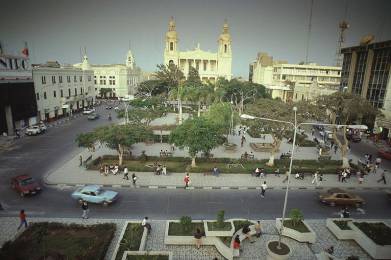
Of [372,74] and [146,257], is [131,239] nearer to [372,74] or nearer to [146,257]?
[146,257]

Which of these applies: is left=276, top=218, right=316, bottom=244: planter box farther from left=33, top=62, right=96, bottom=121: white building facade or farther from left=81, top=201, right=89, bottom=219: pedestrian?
left=33, top=62, right=96, bottom=121: white building facade

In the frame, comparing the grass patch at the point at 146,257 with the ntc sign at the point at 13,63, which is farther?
the ntc sign at the point at 13,63

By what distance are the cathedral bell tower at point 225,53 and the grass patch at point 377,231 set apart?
308ft

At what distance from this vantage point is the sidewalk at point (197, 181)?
2414 cm

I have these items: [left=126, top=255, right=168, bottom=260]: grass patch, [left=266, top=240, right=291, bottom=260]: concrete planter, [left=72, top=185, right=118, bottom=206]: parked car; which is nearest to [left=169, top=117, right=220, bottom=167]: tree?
[left=72, top=185, right=118, bottom=206]: parked car

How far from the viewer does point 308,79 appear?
91812 millimetres

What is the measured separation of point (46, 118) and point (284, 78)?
72.8m

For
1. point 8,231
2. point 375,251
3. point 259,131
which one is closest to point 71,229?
point 8,231

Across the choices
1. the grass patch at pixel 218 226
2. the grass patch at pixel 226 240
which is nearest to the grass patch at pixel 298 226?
the grass patch at pixel 218 226

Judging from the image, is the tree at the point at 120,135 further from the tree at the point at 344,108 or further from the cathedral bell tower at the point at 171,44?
the cathedral bell tower at the point at 171,44

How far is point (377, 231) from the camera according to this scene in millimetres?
16359

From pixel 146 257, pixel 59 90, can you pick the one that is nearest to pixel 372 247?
pixel 146 257

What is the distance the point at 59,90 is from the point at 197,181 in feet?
149

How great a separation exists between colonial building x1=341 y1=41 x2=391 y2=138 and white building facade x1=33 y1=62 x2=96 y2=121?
180ft
